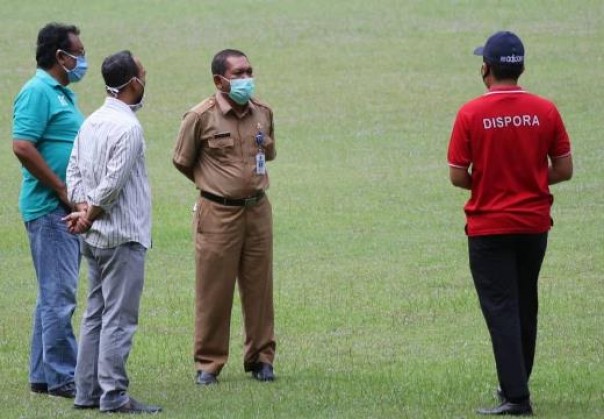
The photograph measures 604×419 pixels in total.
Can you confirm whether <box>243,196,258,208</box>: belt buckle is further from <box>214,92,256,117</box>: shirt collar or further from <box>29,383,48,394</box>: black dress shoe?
<box>29,383,48,394</box>: black dress shoe

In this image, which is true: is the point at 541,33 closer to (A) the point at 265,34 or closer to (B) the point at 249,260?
(A) the point at 265,34

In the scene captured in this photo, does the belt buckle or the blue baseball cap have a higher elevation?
the blue baseball cap

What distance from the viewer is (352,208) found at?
19.1 metres

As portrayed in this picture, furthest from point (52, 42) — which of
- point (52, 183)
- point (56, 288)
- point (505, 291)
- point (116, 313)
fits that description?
point (505, 291)

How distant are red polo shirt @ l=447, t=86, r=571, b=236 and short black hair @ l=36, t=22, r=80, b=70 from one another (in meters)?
2.62

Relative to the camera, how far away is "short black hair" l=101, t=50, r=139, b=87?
333 inches

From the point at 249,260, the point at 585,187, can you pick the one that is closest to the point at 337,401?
the point at 249,260

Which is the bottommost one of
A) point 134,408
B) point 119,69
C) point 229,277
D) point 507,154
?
point 134,408

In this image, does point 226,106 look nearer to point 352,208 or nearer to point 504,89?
point 504,89

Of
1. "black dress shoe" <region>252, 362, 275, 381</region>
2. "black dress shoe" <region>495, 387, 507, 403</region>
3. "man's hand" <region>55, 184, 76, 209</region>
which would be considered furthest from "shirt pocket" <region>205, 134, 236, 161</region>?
"black dress shoe" <region>495, 387, 507, 403</region>

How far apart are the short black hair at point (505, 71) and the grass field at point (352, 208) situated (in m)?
1.97

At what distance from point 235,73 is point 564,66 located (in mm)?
22910

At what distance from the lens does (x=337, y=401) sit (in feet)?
29.0

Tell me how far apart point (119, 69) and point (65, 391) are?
2.15 metres
